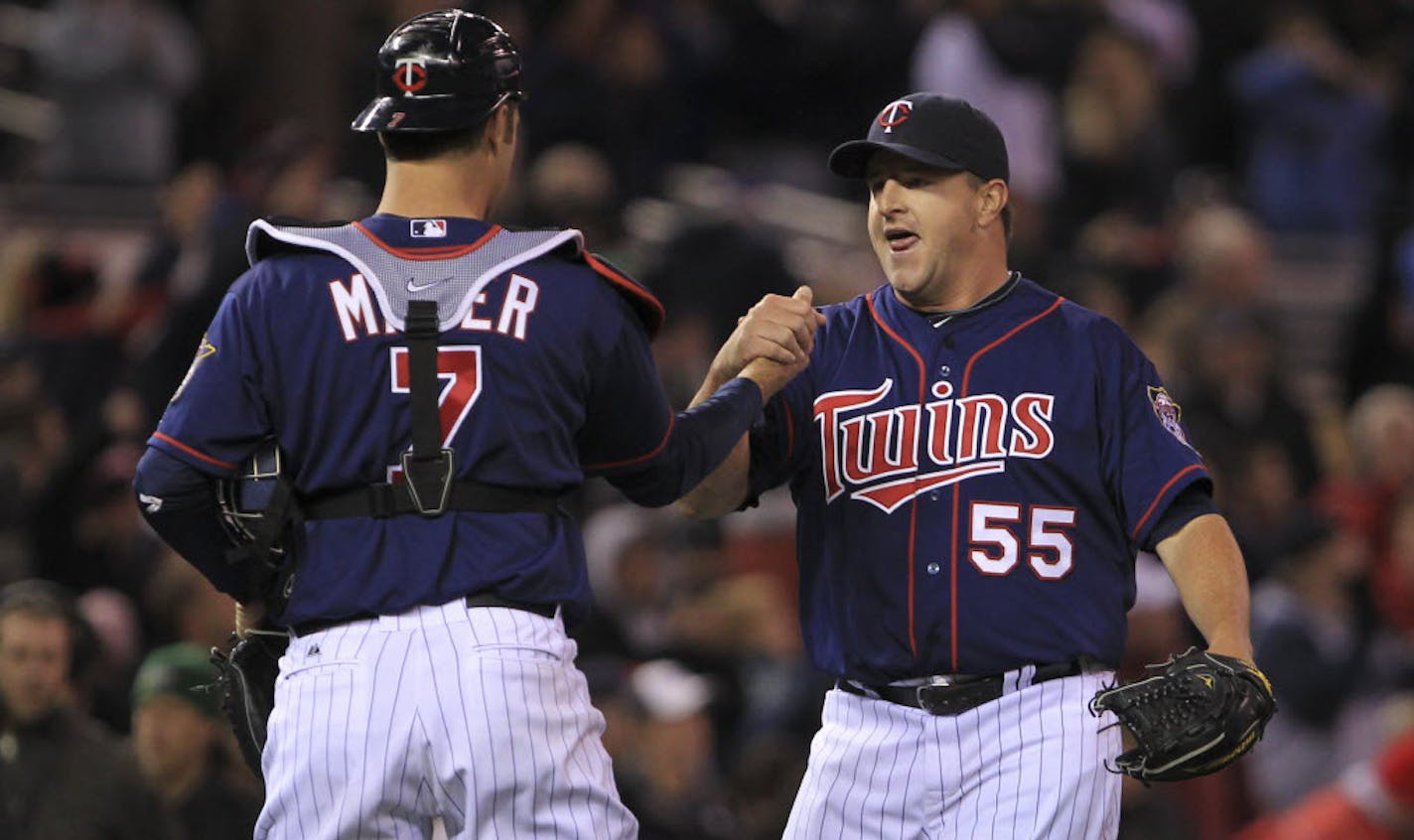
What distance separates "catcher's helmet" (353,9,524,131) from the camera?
14.7 feet

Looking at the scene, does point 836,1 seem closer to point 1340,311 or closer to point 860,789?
point 1340,311

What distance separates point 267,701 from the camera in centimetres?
471

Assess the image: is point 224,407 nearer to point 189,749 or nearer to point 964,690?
point 964,690

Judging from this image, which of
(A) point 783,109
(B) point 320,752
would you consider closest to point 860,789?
(B) point 320,752

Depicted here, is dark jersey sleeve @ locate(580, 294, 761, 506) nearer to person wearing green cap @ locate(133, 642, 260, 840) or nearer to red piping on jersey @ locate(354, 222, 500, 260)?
red piping on jersey @ locate(354, 222, 500, 260)

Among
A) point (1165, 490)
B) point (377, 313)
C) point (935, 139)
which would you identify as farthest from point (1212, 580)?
point (377, 313)

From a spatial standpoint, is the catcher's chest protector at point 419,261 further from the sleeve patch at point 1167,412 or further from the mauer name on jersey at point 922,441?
the sleeve patch at point 1167,412

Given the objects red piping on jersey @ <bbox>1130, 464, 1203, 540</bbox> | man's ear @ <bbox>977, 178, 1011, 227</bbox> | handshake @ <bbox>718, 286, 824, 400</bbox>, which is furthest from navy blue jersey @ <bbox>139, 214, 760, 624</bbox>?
red piping on jersey @ <bbox>1130, 464, 1203, 540</bbox>

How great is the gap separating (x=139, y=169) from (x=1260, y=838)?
631 centimetres

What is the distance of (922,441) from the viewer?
16.5ft

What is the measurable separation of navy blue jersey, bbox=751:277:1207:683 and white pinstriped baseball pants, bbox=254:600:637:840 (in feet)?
2.91

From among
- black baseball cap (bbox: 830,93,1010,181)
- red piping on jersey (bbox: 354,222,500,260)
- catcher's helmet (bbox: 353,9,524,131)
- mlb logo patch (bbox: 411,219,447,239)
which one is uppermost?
catcher's helmet (bbox: 353,9,524,131)

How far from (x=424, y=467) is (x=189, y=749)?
3.33 metres

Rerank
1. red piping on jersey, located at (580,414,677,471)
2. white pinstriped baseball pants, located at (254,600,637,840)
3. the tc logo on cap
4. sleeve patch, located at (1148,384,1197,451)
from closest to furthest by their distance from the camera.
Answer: white pinstriped baseball pants, located at (254,600,637,840)
red piping on jersey, located at (580,414,677,471)
sleeve patch, located at (1148,384,1197,451)
the tc logo on cap
